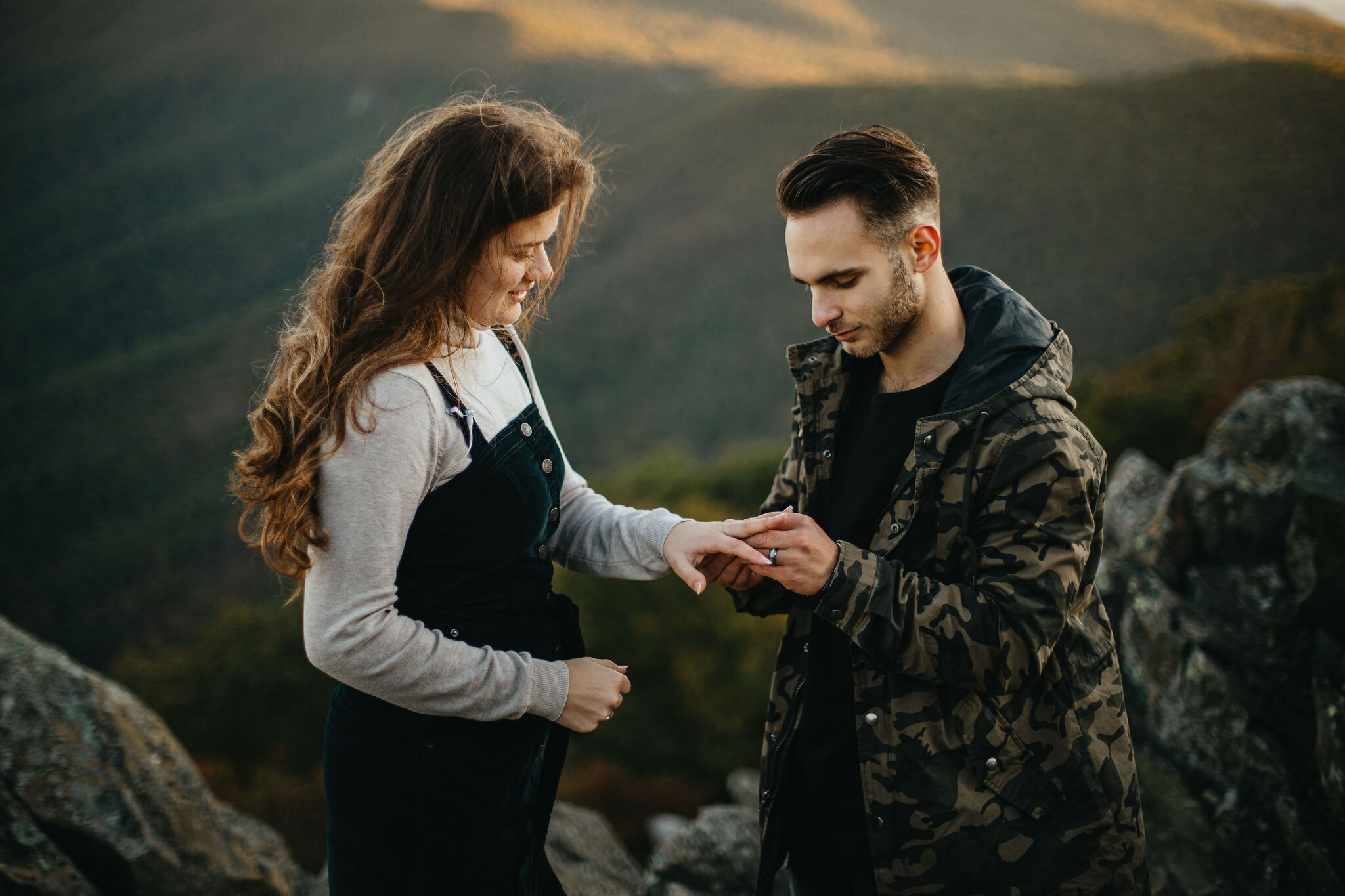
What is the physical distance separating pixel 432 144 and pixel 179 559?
23190 mm

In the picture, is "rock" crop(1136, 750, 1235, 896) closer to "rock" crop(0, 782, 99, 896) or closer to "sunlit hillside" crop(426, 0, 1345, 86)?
"rock" crop(0, 782, 99, 896)

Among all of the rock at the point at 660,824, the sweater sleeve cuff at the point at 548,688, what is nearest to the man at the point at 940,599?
the sweater sleeve cuff at the point at 548,688

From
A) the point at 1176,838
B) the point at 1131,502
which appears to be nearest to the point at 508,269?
the point at 1176,838

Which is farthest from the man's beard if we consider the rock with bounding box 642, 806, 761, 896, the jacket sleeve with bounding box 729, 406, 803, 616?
the rock with bounding box 642, 806, 761, 896

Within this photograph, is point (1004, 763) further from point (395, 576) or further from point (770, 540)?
point (395, 576)

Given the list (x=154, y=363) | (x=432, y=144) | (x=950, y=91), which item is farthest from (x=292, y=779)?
(x=950, y=91)

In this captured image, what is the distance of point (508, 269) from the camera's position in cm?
183

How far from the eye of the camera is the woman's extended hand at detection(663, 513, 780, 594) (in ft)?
6.53

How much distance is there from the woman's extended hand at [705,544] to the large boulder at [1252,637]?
2618mm

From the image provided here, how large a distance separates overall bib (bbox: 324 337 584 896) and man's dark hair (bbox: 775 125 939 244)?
1.02 meters

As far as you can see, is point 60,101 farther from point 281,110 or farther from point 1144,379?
point 1144,379

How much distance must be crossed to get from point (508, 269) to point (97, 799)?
2627mm

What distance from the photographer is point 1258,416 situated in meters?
3.91

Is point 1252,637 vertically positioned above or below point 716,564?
below
